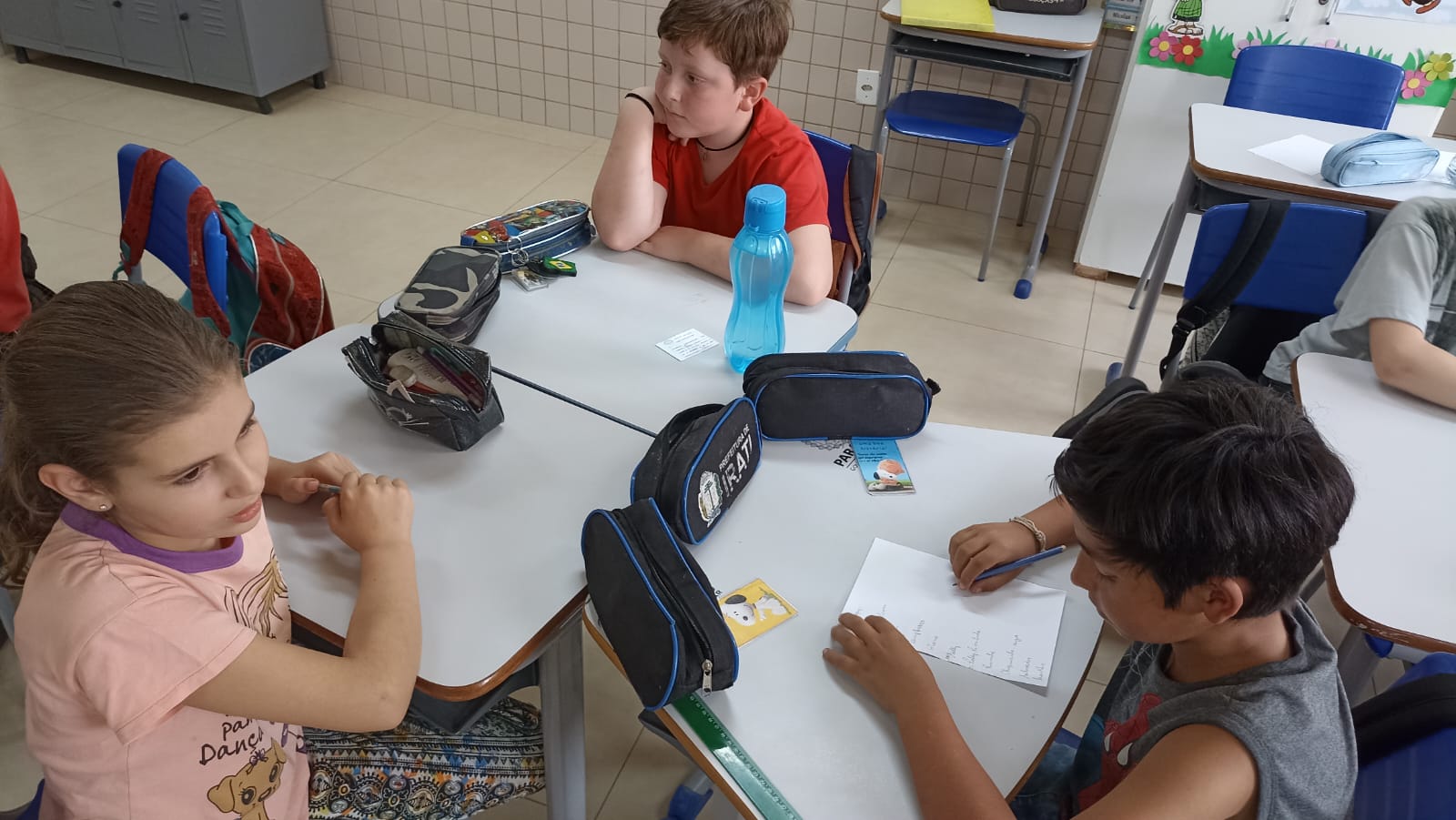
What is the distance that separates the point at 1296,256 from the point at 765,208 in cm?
129

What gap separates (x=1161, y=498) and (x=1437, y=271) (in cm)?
128

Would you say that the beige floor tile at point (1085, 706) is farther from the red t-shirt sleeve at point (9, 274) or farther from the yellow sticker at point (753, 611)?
the red t-shirt sleeve at point (9, 274)

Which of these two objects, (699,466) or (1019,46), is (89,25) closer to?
(1019,46)

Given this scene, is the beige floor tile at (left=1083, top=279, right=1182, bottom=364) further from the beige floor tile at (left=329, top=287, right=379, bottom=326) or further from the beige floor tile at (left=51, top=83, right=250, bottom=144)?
the beige floor tile at (left=51, top=83, right=250, bottom=144)

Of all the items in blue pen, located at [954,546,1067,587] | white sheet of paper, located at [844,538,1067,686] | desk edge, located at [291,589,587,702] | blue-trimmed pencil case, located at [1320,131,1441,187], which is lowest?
desk edge, located at [291,589,587,702]

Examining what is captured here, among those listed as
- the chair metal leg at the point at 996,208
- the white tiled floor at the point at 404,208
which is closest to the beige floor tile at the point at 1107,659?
the white tiled floor at the point at 404,208

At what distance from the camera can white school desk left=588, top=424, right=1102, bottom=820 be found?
Answer: 0.94 metres

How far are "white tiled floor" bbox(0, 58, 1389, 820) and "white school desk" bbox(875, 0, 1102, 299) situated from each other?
49cm

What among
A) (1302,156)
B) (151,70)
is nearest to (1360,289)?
(1302,156)

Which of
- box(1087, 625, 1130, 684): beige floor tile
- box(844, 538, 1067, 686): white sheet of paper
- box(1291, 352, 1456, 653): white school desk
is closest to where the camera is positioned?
box(844, 538, 1067, 686): white sheet of paper

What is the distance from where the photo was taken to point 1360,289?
1698 millimetres

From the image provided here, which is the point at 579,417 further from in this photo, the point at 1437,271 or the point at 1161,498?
the point at 1437,271

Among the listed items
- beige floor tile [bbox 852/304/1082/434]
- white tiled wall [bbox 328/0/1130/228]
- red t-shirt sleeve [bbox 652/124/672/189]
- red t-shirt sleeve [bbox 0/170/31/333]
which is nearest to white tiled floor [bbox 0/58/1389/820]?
beige floor tile [bbox 852/304/1082/434]

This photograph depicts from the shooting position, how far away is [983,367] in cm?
300
